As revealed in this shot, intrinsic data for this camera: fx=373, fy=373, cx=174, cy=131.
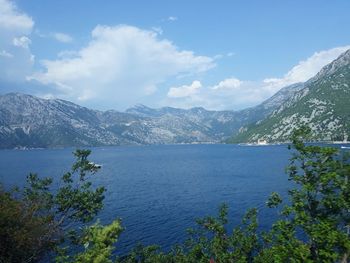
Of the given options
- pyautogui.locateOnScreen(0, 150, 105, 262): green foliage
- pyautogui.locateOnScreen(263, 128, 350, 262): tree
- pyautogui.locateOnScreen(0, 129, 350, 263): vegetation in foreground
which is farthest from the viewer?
pyautogui.locateOnScreen(0, 150, 105, 262): green foliage

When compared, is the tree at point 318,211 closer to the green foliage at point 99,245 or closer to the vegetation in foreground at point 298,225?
the vegetation in foreground at point 298,225

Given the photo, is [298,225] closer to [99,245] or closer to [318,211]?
[318,211]

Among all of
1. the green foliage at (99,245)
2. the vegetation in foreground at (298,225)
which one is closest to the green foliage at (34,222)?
the vegetation in foreground at (298,225)

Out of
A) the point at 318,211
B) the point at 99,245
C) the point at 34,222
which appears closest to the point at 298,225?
the point at 318,211

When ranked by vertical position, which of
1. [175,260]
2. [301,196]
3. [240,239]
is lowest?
[175,260]

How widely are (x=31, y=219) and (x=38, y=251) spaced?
5.19 metres

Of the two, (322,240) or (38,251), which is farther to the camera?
(38,251)

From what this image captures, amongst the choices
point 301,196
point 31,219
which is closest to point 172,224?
point 31,219

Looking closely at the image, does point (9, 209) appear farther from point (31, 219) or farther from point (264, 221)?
point (264, 221)

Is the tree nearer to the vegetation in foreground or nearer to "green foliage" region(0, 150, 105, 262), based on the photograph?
the vegetation in foreground

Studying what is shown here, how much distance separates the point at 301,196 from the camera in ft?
102

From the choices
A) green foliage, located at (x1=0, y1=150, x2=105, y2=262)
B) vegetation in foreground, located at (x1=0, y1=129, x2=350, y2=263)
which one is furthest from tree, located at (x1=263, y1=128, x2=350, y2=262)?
green foliage, located at (x1=0, y1=150, x2=105, y2=262)

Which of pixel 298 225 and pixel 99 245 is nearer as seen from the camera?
pixel 99 245

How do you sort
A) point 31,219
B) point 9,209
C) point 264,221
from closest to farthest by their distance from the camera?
point 9,209, point 31,219, point 264,221
